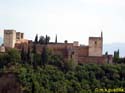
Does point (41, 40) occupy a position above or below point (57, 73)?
above

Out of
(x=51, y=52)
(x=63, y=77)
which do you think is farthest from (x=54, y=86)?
(x=51, y=52)

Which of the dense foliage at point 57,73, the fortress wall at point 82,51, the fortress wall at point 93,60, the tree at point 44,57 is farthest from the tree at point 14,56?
the fortress wall at point 82,51

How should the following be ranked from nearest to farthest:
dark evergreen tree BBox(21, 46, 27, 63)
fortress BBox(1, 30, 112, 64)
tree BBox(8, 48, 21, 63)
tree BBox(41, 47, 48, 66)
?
1. tree BBox(8, 48, 21, 63)
2. tree BBox(41, 47, 48, 66)
3. dark evergreen tree BBox(21, 46, 27, 63)
4. fortress BBox(1, 30, 112, 64)

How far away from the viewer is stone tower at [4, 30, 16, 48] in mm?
58812

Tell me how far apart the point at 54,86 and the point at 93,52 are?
855 centimetres

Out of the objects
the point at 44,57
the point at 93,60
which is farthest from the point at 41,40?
the point at 93,60

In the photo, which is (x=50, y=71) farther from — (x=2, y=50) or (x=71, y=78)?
(x=2, y=50)

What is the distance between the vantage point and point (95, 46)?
5903 centimetres

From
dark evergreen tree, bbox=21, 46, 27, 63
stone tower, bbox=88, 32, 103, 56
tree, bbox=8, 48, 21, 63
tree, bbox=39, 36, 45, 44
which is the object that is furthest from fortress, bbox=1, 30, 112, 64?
tree, bbox=8, 48, 21, 63

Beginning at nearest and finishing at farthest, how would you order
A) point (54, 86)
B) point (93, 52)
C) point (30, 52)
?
point (54, 86) → point (30, 52) → point (93, 52)

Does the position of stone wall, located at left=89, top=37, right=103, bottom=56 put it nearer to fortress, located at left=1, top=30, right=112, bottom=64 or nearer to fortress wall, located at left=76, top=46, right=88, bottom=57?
fortress, located at left=1, top=30, right=112, bottom=64

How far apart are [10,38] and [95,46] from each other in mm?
8234

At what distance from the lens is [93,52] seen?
193 ft

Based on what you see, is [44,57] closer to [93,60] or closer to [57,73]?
[57,73]
